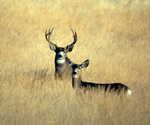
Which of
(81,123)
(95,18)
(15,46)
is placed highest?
(95,18)

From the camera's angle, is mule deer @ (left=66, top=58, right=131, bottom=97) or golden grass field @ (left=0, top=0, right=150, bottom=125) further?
mule deer @ (left=66, top=58, right=131, bottom=97)

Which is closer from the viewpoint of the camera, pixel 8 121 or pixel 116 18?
pixel 8 121

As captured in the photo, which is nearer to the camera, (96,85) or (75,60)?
(96,85)

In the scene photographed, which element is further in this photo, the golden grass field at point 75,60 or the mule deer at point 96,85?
the mule deer at point 96,85

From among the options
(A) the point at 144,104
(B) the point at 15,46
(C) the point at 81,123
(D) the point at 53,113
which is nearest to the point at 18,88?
(D) the point at 53,113

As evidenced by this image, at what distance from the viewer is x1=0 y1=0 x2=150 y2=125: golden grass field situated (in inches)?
197

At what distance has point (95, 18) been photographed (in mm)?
14844

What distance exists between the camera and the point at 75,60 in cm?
943

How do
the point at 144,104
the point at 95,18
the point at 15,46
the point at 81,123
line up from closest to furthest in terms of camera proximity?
the point at 81,123 < the point at 144,104 < the point at 15,46 < the point at 95,18

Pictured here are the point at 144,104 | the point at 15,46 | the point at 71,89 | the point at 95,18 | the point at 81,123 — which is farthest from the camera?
the point at 95,18

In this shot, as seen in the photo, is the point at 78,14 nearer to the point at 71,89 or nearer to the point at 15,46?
the point at 15,46

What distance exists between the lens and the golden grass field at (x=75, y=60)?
4.99m

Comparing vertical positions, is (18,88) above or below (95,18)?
below

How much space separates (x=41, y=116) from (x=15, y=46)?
19.7ft
